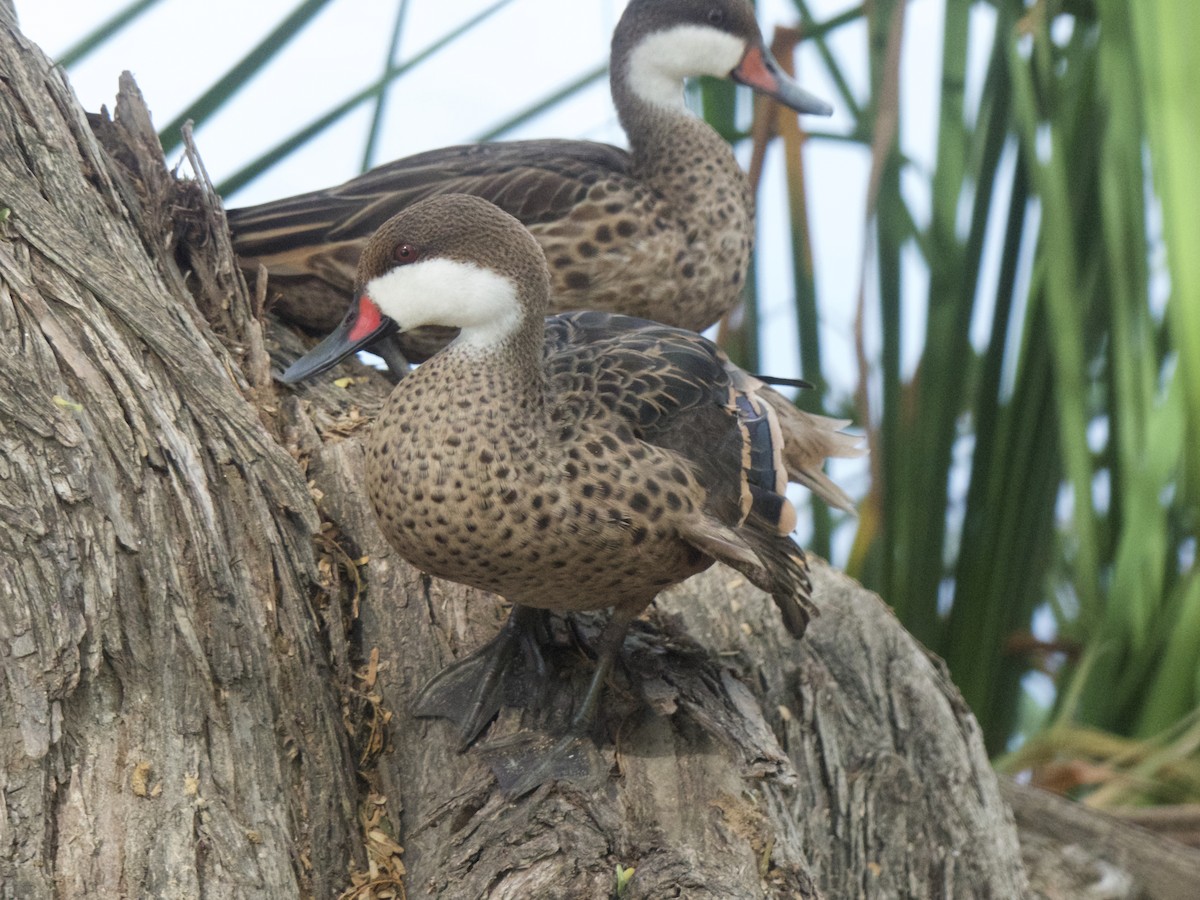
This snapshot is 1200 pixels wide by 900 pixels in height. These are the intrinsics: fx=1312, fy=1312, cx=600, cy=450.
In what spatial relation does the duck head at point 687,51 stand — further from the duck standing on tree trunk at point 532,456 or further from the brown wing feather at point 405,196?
the duck standing on tree trunk at point 532,456

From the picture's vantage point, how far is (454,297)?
1510 mm

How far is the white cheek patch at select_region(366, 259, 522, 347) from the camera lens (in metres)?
1.50

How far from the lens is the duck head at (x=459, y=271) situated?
4.90 ft

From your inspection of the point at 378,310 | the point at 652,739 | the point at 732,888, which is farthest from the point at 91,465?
the point at 732,888

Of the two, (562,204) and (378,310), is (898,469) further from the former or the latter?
(378,310)

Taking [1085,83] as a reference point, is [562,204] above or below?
below

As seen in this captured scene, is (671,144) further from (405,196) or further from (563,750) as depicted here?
(563,750)

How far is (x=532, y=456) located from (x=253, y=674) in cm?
42

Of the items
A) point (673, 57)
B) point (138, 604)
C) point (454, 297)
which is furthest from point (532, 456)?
point (673, 57)

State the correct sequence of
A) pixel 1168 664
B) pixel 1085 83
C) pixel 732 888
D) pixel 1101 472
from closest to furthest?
pixel 732 888 < pixel 1168 664 < pixel 1085 83 < pixel 1101 472

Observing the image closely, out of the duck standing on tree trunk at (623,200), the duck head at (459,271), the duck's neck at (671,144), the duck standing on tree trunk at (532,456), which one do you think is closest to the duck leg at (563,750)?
the duck standing on tree trunk at (532,456)

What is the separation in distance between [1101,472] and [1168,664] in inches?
24.4

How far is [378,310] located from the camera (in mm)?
1556

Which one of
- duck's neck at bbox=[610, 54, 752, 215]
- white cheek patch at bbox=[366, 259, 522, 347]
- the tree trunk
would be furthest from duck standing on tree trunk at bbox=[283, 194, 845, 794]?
duck's neck at bbox=[610, 54, 752, 215]
